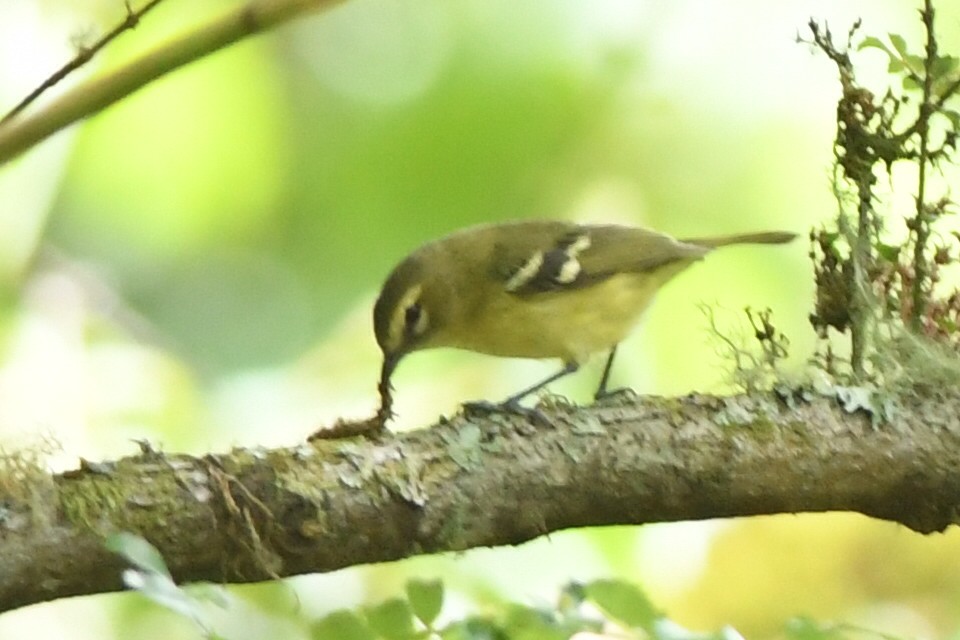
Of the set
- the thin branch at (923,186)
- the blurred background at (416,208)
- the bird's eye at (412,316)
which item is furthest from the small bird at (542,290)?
the thin branch at (923,186)

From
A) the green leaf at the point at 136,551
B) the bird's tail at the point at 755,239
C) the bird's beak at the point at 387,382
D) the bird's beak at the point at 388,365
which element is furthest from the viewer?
the bird's tail at the point at 755,239

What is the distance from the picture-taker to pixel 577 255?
1.58 m

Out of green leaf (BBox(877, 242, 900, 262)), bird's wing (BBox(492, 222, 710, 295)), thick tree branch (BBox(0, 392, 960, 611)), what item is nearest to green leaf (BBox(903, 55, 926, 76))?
green leaf (BBox(877, 242, 900, 262))

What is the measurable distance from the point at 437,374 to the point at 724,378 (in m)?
0.81

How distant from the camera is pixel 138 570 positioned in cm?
81

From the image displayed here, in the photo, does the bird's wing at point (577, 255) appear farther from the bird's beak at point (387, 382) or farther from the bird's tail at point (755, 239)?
the bird's beak at point (387, 382)

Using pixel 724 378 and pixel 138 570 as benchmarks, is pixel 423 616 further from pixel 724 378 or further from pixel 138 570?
pixel 724 378

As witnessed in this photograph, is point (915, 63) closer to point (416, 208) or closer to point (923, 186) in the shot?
point (923, 186)

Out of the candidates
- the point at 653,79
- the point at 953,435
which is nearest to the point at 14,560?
the point at 953,435

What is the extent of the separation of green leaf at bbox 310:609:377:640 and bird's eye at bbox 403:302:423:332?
0.71m

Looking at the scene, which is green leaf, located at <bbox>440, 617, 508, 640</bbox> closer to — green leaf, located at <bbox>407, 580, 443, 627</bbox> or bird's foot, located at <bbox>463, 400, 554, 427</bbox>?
green leaf, located at <bbox>407, 580, 443, 627</bbox>

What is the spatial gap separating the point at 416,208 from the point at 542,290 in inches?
21.8

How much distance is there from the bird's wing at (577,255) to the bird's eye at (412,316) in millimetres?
141

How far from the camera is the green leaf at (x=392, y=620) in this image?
2.73 ft
